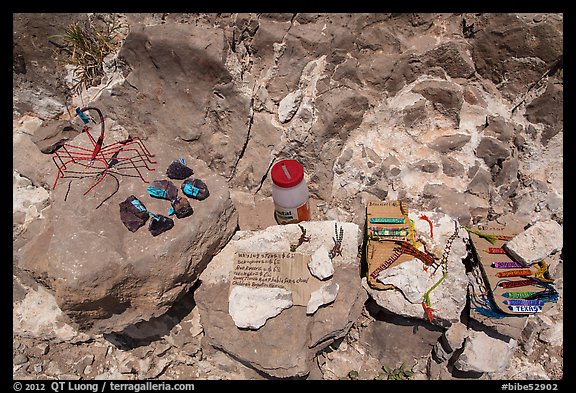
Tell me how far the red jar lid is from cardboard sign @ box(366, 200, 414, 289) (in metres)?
0.74

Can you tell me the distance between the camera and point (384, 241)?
11.1 feet

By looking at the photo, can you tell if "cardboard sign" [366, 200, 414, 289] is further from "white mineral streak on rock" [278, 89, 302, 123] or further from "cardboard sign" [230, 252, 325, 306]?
"white mineral streak on rock" [278, 89, 302, 123]

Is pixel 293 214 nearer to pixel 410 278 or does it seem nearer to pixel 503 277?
pixel 410 278

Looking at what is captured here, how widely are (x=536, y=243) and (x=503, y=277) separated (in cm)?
37

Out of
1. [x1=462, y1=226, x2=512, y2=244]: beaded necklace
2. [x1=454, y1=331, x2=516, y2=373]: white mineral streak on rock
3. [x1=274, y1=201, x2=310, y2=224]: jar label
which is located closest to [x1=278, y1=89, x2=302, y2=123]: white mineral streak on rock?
[x1=274, y1=201, x2=310, y2=224]: jar label

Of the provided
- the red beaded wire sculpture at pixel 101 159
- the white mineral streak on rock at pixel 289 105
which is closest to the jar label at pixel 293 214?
the white mineral streak on rock at pixel 289 105

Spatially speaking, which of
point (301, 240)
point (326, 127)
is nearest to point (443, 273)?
point (301, 240)

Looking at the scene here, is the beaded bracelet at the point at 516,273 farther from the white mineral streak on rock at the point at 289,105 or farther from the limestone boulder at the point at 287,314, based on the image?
the white mineral streak on rock at the point at 289,105

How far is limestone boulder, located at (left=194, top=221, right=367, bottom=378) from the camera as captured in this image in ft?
9.72

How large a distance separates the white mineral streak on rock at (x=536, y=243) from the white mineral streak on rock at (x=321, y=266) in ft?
4.86

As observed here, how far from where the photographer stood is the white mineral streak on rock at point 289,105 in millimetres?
3979

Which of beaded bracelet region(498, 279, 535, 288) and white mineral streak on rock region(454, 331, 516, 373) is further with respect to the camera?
white mineral streak on rock region(454, 331, 516, 373)

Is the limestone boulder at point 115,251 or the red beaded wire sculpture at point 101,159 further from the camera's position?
the red beaded wire sculpture at point 101,159

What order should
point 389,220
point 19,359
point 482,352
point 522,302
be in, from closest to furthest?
point 522,302, point 389,220, point 482,352, point 19,359
